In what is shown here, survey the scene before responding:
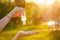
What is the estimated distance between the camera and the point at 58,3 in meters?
1.27

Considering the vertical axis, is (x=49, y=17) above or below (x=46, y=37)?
above

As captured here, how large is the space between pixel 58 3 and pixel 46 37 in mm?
350

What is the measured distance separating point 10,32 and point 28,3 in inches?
12.0

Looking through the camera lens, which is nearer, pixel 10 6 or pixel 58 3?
pixel 10 6

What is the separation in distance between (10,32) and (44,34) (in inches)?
11.1

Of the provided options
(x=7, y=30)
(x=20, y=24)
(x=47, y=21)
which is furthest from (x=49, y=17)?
(x=7, y=30)

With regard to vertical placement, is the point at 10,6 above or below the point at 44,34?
above

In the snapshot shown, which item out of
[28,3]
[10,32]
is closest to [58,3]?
[28,3]

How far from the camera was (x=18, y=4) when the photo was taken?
1134mm

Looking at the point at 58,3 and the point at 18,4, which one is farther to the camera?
the point at 58,3

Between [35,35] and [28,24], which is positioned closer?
[35,35]

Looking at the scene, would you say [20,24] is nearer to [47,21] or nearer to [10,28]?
[10,28]

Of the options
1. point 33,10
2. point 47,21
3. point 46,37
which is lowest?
point 46,37

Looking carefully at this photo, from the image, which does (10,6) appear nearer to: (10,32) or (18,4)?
(18,4)
